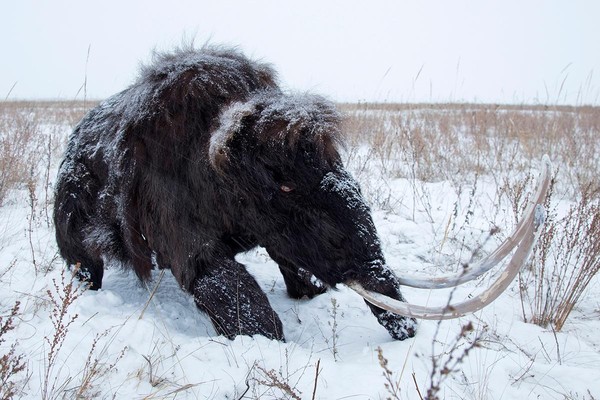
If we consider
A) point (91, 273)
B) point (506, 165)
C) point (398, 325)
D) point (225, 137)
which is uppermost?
point (225, 137)

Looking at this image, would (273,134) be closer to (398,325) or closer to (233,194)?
(233,194)

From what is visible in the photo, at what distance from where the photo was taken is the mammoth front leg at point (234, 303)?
2.54 meters

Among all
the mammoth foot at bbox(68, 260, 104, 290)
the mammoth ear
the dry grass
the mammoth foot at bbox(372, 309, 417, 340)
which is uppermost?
the mammoth ear

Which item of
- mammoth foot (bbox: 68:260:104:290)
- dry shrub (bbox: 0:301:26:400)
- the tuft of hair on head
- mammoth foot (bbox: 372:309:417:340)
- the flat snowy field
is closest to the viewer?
dry shrub (bbox: 0:301:26:400)

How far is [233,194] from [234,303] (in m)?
0.55

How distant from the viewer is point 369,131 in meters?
8.70

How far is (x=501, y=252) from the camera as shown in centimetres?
222

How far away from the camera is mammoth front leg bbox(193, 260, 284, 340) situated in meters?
2.54

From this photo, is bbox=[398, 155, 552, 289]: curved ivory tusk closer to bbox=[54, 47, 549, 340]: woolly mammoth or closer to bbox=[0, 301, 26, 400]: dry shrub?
bbox=[54, 47, 549, 340]: woolly mammoth

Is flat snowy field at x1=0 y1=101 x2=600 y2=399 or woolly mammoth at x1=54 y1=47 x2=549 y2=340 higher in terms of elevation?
woolly mammoth at x1=54 y1=47 x2=549 y2=340

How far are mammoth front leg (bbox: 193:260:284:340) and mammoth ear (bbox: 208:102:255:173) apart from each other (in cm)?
54

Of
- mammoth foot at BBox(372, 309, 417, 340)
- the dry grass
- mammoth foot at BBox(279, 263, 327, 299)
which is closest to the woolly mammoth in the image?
mammoth foot at BBox(372, 309, 417, 340)

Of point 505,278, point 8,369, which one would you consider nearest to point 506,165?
point 505,278

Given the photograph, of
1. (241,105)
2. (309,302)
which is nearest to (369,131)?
(309,302)
